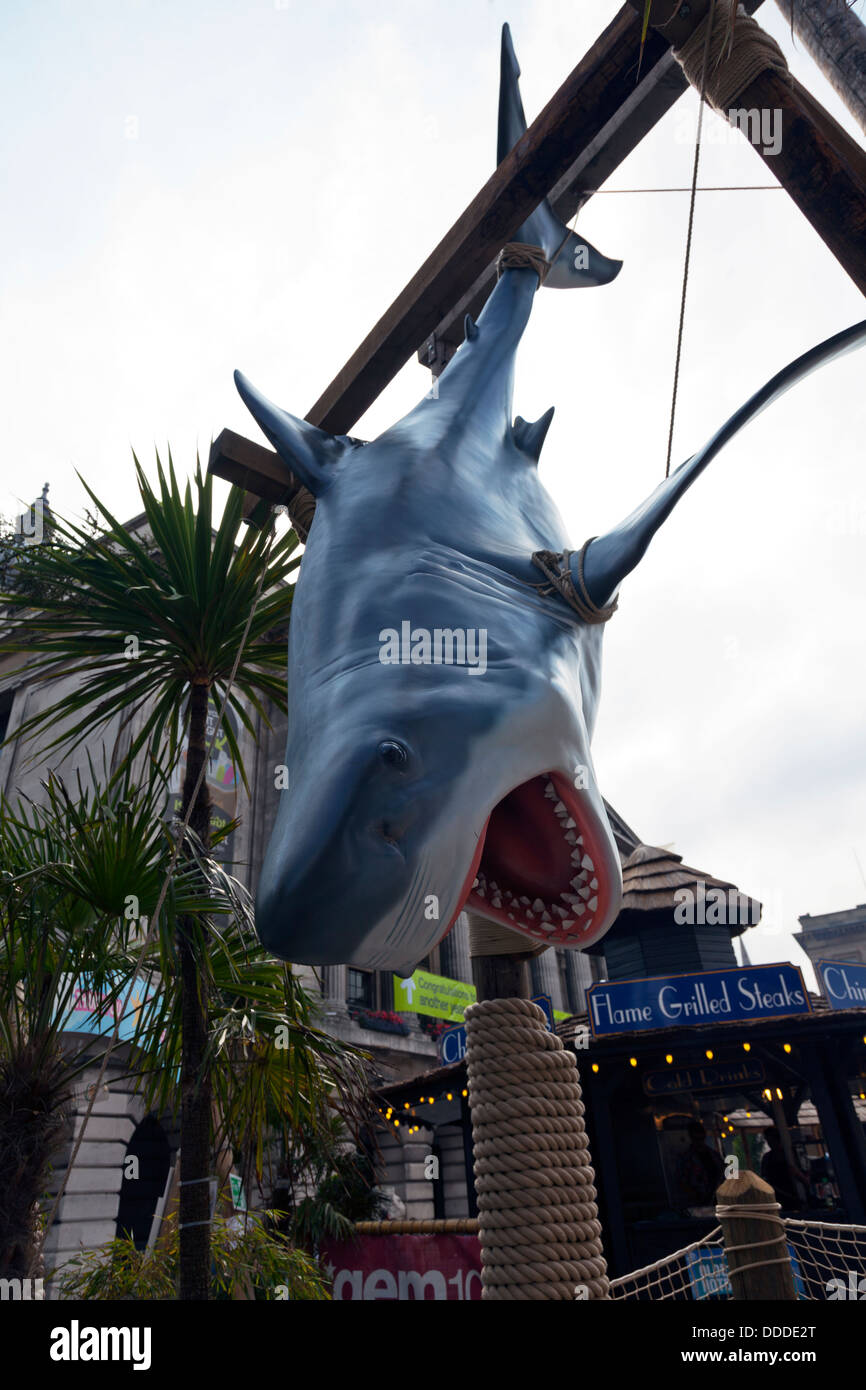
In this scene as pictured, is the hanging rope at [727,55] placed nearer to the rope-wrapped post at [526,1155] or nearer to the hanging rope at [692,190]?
the hanging rope at [692,190]

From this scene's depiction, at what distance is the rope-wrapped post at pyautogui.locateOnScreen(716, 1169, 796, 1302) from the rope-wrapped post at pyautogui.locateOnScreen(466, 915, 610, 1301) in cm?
92

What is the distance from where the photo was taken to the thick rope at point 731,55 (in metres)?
1.77

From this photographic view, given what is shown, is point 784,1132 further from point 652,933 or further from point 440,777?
point 440,777

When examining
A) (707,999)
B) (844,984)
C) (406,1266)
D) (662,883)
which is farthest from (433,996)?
(406,1266)

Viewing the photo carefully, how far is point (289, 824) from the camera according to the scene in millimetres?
1105

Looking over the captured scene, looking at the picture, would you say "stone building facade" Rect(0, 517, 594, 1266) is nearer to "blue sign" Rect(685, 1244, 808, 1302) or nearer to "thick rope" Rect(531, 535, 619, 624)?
"blue sign" Rect(685, 1244, 808, 1302)

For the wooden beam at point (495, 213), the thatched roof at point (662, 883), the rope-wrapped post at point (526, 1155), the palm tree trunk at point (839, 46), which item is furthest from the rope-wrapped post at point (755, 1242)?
the thatched roof at point (662, 883)

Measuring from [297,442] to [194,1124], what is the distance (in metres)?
2.22

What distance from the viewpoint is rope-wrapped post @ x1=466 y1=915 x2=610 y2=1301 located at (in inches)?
59.8

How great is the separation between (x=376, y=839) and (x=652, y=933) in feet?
46.0

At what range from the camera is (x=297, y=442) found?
6.27ft

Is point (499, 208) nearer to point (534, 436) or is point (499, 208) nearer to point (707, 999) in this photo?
point (534, 436)

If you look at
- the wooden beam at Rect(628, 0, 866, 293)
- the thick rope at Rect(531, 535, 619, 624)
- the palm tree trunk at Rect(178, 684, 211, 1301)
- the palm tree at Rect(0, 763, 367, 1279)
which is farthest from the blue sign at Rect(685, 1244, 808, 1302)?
the wooden beam at Rect(628, 0, 866, 293)
